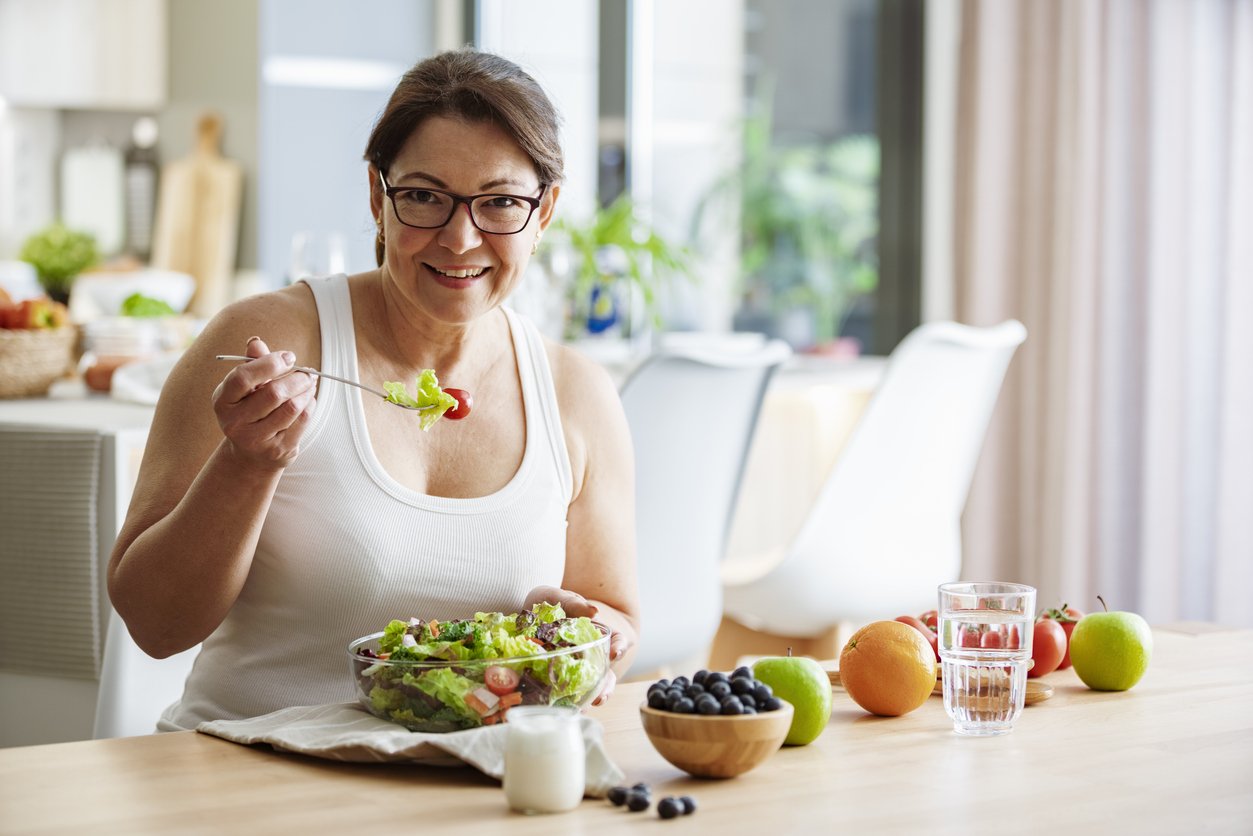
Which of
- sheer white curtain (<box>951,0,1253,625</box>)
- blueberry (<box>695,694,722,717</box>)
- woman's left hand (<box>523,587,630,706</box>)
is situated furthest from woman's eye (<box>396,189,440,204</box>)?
sheer white curtain (<box>951,0,1253,625</box>)

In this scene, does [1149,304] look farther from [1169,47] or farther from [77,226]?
[77,226]

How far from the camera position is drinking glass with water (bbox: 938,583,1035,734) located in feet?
4.29

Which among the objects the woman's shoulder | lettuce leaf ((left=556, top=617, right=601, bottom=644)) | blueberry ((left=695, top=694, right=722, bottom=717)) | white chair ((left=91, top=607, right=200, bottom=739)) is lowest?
white chair ((left=91, top=607, right=200, bottom=739))

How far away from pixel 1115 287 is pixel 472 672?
245 cm

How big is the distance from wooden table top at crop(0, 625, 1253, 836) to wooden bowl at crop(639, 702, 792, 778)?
2 centimetres

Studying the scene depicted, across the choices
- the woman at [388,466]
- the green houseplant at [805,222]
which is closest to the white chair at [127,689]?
the woman at [388,466]

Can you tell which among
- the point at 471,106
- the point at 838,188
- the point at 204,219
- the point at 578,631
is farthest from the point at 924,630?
the point at 204,219

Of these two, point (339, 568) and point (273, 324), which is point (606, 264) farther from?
point (339, 568)

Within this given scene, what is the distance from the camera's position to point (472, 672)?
1.19 metres

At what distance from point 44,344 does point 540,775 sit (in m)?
1.87

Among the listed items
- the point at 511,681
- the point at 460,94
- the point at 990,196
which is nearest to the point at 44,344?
the point at 460,94

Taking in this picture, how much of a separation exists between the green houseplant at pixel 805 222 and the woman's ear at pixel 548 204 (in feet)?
8.64

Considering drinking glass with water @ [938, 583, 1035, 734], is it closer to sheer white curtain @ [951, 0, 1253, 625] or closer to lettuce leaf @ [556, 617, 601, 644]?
lettuce leaf @ [556, 617, 601, 644]

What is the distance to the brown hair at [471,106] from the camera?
5.26 feet
